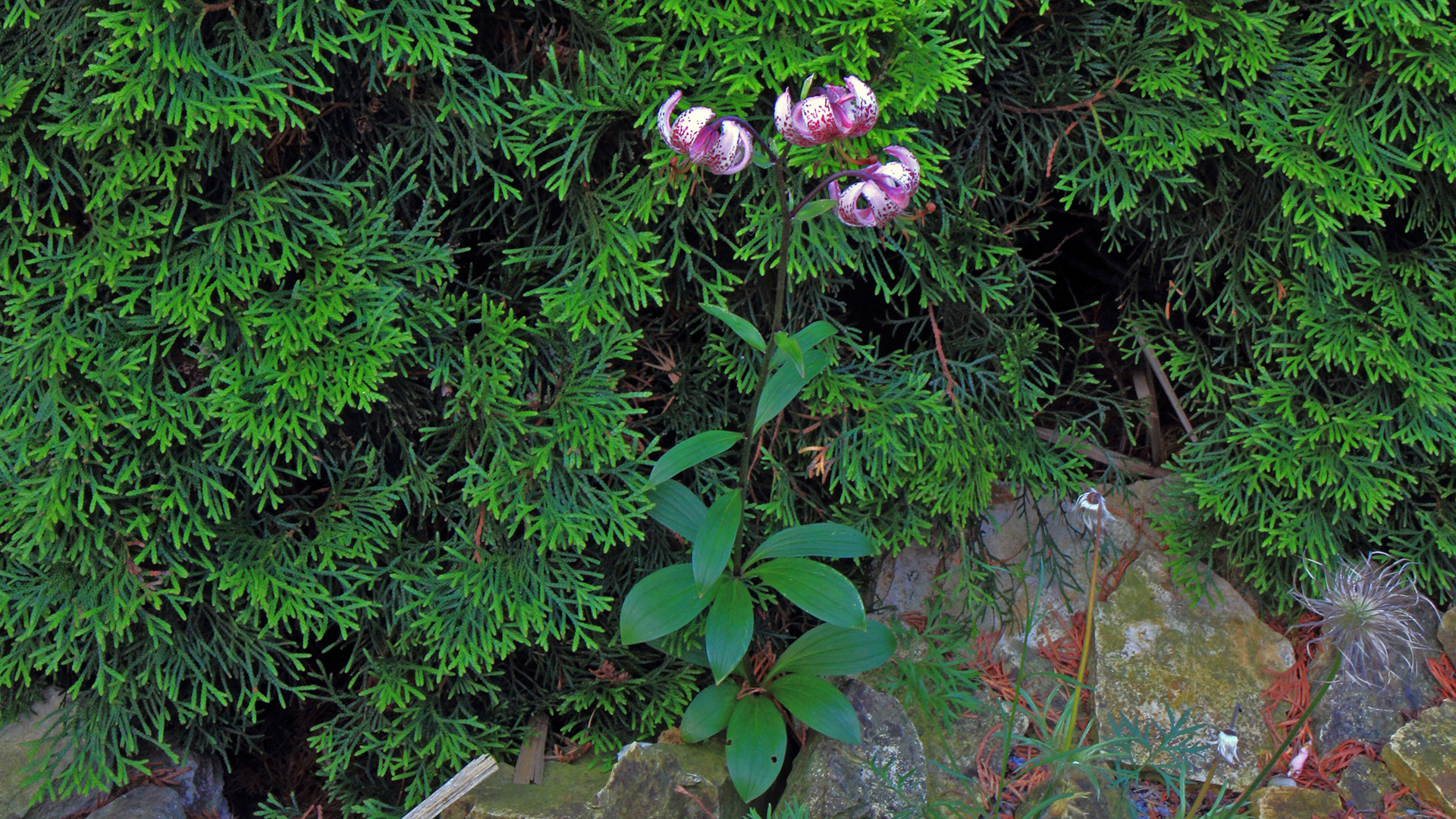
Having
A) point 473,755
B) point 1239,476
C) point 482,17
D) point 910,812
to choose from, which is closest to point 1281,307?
point 1239,476

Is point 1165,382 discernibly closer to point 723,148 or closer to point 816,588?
point 816,588

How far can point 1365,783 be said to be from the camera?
7.73ft

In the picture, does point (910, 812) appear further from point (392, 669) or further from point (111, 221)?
point (111, 221)

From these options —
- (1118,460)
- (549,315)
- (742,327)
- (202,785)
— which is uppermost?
(742,327)

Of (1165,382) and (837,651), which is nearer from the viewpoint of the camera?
(837,651)

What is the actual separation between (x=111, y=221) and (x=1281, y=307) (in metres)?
3.02

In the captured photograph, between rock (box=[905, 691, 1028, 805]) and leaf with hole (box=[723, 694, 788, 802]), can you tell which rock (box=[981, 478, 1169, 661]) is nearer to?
rock (box=[905, 691, 1028, 805])

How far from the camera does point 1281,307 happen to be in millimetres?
2627

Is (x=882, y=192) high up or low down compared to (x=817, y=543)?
up

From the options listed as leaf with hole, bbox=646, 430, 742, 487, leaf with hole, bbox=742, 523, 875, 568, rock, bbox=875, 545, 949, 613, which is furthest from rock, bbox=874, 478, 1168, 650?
leaf with hole, bbox=646, 430, 742, 487

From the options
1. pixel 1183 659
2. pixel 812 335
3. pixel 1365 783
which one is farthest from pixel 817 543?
pixel 1365 783

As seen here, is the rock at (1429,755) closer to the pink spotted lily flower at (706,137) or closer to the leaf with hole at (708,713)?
the leaf with hole at (708,713)

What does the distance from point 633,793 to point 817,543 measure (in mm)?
757

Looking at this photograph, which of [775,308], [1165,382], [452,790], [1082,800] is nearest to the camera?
[1082,800]
